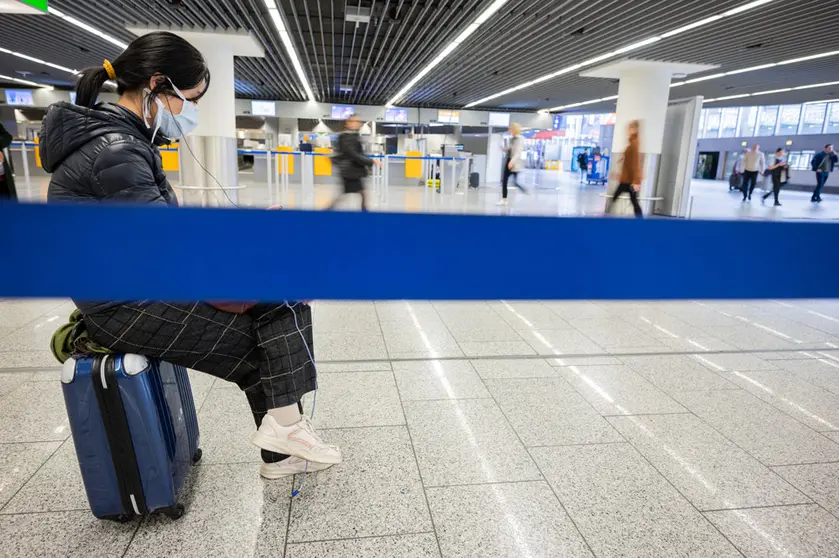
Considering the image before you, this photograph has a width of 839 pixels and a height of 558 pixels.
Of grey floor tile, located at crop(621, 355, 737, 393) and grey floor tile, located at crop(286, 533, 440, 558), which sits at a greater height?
grey floor tile, located at crop(621, 355, 737, 393)

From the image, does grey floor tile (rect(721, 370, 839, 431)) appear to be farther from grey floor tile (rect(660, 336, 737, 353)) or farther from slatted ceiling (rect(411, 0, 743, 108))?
slatted ceiling (rect(411, 0, 743, 108))

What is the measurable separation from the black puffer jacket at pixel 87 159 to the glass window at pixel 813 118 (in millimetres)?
26069

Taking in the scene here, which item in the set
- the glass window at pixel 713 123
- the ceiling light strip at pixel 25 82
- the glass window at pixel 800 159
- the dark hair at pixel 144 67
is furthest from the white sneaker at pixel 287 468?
the glass window at pixel 713 123

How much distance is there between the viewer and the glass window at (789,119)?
21375 mm

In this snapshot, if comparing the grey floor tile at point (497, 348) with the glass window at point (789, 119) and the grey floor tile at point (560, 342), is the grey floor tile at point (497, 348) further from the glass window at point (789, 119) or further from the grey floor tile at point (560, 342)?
the glass window at point (789, 119)

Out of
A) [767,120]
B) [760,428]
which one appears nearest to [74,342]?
[760,428]

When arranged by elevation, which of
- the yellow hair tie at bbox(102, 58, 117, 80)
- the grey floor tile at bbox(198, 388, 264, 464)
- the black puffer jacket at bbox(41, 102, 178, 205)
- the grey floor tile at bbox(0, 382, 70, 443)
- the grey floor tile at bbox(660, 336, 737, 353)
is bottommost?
the grey floor tile at bbox(0, 382, 70, 443)

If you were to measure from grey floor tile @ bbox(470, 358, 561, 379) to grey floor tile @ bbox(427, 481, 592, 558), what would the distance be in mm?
974

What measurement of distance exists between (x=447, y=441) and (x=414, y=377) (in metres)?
0.64

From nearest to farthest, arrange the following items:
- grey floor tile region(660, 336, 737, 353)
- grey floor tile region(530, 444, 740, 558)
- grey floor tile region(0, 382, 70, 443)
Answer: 1. grey floor tile region(530, 444, 740, 558)
2. grey floor tile region(0, 382, 70, 443)
3. grey floor tile region(660, 336, 737, 353)

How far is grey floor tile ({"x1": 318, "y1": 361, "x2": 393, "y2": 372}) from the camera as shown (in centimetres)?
272

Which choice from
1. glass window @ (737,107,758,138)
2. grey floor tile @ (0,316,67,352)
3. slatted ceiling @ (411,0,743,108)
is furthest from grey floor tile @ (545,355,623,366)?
glass window @ (737,107,758,138)

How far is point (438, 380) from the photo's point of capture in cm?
263

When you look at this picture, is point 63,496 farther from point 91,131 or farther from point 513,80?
point 513,80
